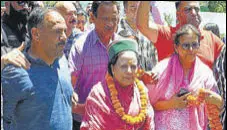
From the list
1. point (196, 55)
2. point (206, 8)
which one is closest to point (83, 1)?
point (206, 8)

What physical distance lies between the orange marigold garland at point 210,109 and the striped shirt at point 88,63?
2.52 feet

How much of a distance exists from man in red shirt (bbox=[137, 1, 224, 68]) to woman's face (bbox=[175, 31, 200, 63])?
276mm

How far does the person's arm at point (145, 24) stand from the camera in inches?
165

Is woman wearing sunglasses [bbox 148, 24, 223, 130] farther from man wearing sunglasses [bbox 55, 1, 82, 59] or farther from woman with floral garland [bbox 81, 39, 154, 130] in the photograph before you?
man wearing sunglasses [bbox 55, 1, 82, 59]

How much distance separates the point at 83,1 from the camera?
805cm

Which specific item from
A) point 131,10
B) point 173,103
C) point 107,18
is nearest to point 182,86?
point 173,103

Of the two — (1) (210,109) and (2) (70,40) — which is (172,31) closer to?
(1) (210,109)

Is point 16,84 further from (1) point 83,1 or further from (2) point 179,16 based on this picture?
(1) point 83,1

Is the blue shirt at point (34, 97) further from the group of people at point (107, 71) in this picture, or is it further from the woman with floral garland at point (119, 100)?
the woman with floral garland at point (119, 100)

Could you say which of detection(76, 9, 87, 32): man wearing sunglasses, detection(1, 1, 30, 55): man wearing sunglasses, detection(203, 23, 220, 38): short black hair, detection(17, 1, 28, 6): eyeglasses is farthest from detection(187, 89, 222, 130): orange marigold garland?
detection(76, 9, 87, 32): man wearing sunglasses

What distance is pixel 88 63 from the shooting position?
161 inches

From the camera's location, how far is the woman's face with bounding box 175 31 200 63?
156 inches

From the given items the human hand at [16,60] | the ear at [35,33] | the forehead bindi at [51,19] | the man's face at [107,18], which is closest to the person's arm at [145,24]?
the man's face at [107,18]

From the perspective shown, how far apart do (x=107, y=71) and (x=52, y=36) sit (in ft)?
2.74
